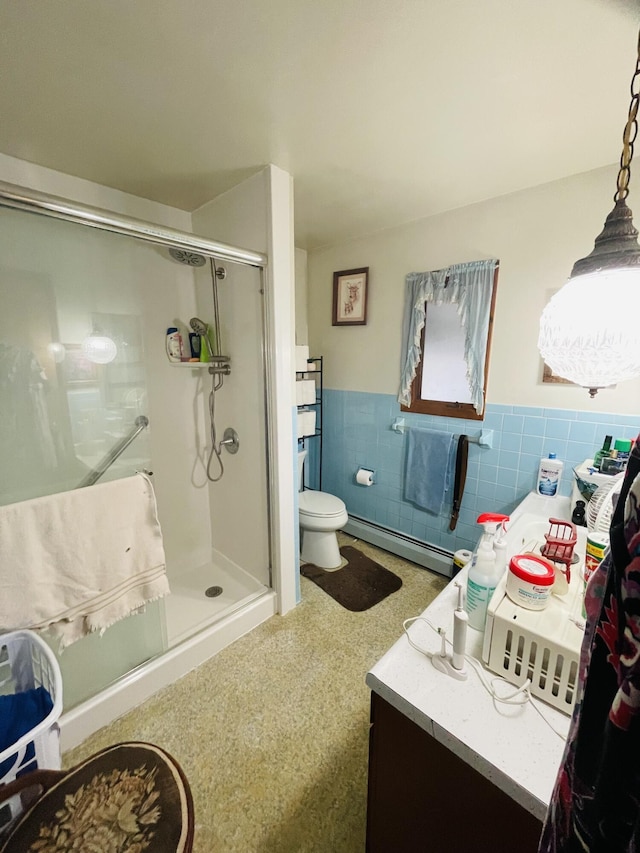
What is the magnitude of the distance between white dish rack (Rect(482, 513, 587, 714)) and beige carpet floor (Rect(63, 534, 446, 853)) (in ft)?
2.79

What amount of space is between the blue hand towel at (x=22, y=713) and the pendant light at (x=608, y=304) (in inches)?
67.1

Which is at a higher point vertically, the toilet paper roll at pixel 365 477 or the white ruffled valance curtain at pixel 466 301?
the white ruffled valance curtain at pixel 466 301

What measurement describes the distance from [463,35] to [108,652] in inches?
95.5

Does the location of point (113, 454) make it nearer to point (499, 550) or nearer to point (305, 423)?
point (305, 423)

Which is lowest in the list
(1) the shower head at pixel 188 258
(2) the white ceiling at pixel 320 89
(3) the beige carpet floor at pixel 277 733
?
(3) the beige carpet floor at pixel 277 733

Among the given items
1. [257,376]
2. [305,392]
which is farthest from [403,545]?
[257,376]

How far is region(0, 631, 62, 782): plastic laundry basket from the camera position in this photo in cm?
87

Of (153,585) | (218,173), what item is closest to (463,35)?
(218,173)

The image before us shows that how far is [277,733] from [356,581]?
1.00 meters

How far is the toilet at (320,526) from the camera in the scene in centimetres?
224

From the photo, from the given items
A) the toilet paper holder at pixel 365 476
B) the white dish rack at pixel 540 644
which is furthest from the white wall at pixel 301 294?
the white dish rack at pixel 540 644

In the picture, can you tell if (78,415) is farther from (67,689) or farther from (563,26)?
(563,26)

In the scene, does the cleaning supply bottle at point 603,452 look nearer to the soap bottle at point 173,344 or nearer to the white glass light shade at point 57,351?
the soap bottle at point 173,344

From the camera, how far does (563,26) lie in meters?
0.89
